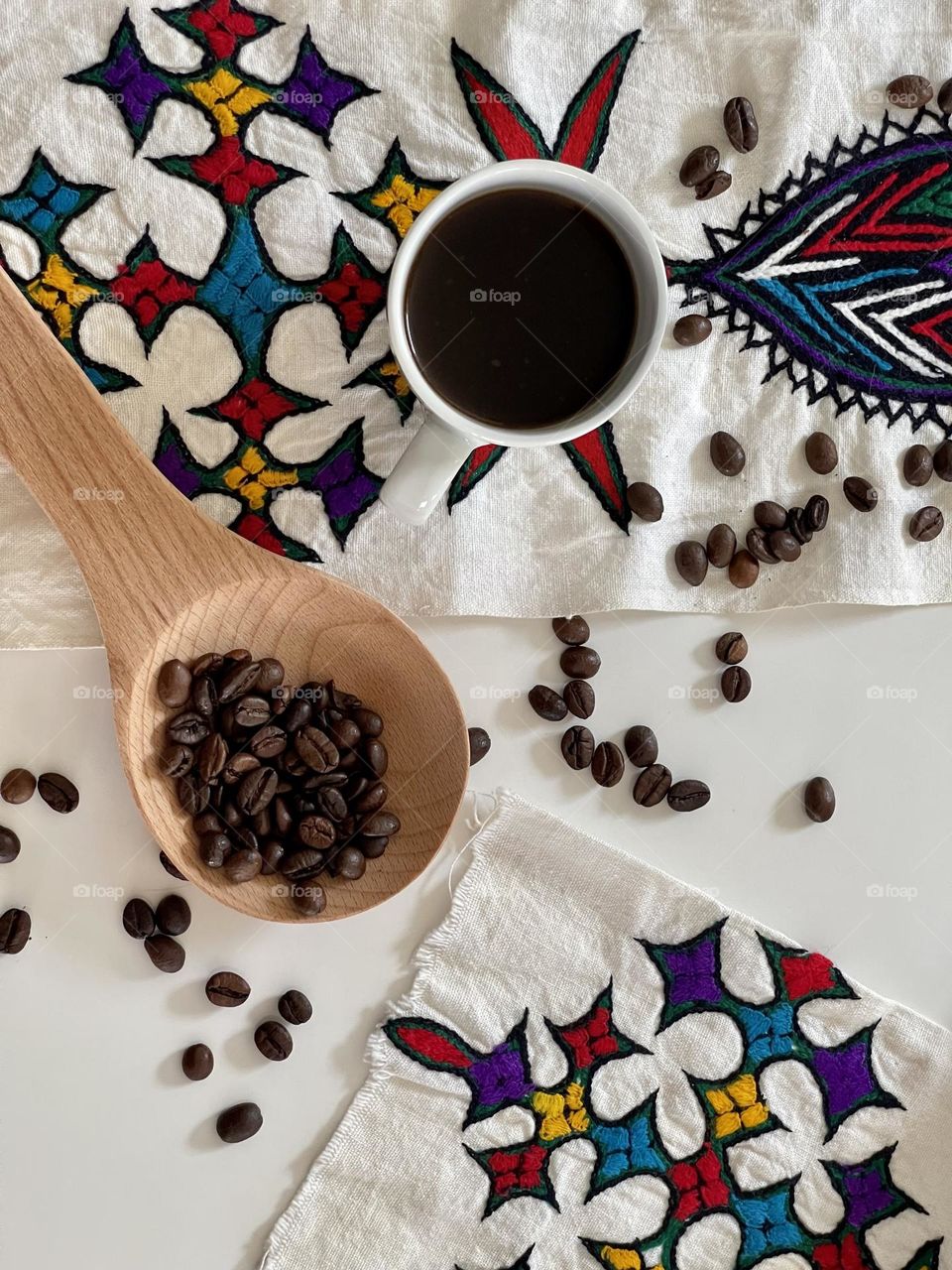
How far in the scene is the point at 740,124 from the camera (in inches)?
44.0

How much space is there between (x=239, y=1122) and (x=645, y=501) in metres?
0.80

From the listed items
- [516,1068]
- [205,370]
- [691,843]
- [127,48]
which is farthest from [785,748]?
[127,48]

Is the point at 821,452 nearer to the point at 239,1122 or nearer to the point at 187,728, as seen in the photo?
the point at 187,728

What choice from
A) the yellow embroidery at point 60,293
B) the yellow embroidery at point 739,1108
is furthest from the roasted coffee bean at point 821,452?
the yellow embroidery at point 60,293

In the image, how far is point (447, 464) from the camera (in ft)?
3.02

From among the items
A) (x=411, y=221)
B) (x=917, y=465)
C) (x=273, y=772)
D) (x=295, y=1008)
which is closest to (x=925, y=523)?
(x=917, y=465)

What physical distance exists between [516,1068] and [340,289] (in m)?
0.87

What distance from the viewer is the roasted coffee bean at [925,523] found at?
1155 millimetres

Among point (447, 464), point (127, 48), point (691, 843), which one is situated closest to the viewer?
point (447, 464)

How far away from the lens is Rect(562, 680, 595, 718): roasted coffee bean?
1.16 m

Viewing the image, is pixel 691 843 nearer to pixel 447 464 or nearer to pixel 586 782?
pixel 586 782

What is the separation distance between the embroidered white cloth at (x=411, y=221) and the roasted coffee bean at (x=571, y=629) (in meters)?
0.02

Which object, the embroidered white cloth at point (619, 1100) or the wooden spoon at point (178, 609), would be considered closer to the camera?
the wooden spoon at point (178, 609)

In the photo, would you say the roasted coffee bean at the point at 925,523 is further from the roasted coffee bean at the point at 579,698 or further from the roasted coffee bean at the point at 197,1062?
the roasted coffee bean at the point at 197,1062
